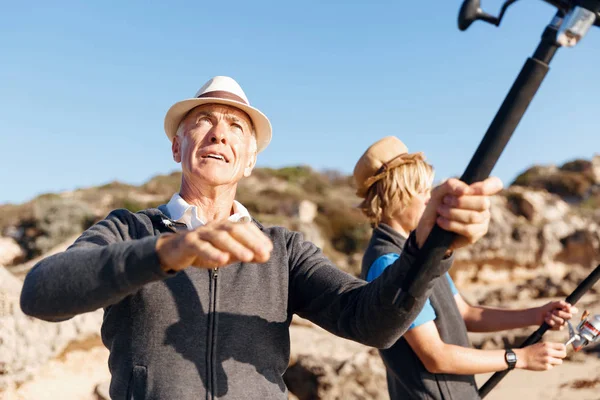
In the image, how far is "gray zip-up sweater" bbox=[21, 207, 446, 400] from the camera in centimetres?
179

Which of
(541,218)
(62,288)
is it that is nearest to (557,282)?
(541,218)

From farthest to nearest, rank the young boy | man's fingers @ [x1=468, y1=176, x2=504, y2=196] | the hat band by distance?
the young boy, the hat band, man's fingers @ [x1=468, y1=176, x2=504, y2=196]

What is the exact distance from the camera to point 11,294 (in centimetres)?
475

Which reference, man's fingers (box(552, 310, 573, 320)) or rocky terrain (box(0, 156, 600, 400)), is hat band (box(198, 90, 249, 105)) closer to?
man's fingers (box(552, 310, 573, 320))

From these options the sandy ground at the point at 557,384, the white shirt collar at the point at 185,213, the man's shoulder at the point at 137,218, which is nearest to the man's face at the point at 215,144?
the white shirt collar at the point at 185,213

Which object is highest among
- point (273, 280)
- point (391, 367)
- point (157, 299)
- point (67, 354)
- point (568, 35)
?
point (568, 35)

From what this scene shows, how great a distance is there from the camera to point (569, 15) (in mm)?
1153

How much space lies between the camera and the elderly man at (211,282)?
1.47 m

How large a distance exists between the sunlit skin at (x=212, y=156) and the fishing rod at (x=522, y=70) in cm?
115

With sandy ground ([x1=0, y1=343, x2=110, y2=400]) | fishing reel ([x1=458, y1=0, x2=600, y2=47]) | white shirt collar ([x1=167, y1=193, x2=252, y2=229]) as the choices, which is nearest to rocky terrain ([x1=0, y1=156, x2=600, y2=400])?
sandy ground ([x1=0, y1=343, x2=110, y2=400])

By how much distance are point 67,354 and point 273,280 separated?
4.31 meters

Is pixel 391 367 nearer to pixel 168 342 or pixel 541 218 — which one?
pixel 168 342

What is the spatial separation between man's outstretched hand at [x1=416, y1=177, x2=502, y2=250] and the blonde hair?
1675 millimetres

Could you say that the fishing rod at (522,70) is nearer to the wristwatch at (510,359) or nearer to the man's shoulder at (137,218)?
the man's shoulder at (137,218)
